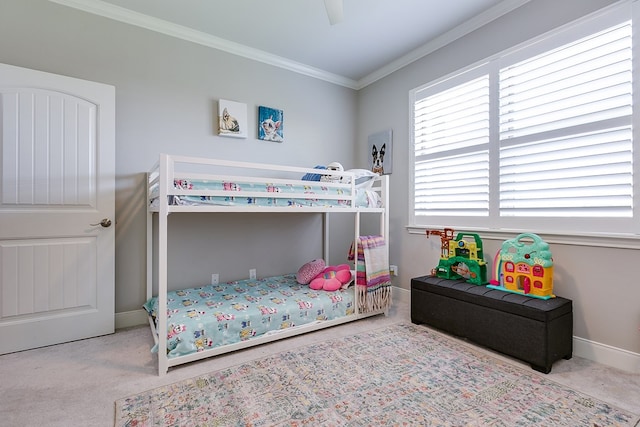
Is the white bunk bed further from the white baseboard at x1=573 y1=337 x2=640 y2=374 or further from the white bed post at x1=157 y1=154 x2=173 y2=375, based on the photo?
the white baseboard at x1=573 y1=337 x2=640 y2=374

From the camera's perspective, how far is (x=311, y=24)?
2732 mm

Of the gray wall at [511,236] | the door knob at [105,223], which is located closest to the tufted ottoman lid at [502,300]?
the gray wall at [511,236]

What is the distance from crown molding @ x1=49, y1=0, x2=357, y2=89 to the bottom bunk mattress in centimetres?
234

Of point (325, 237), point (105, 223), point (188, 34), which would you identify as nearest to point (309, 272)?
point (325, 237)

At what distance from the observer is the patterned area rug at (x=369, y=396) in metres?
1.44

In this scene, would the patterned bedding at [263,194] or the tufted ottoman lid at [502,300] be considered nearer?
the tufted ottoman lid at [502,300]

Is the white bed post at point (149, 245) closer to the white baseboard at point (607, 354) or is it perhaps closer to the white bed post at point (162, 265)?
the white bed post at point (162, 265)

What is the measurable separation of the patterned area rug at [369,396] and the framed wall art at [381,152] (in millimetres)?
2140

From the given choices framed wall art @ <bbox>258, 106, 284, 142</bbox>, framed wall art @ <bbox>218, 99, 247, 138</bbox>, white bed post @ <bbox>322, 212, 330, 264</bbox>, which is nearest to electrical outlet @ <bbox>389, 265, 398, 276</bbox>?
white bed post @ <bbox>322, 212, 330, 264</bbox>

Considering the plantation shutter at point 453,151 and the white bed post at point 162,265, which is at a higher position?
the plantation shutter at point 453,151

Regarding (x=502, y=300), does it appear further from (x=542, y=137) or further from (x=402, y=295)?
(x=402, y=295)

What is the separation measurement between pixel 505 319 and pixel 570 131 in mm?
1387

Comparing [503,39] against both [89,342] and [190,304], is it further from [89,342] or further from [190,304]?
[89,342]

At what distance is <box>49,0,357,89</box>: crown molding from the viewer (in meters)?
2.45
